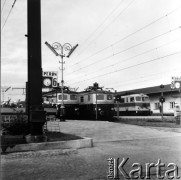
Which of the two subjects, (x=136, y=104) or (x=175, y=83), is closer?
(x=175, y=83)

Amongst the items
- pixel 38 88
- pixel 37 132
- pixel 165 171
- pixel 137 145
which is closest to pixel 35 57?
pixel 38 88

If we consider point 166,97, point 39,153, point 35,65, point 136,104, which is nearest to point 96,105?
point 136,104

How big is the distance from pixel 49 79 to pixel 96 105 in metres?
12.5

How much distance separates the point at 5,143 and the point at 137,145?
4.18 meters

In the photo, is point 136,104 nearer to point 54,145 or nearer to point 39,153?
point 54,145

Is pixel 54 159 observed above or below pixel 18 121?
below

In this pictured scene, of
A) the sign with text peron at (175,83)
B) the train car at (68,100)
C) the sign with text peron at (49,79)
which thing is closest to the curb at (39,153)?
the sign with text peron at (49,79)

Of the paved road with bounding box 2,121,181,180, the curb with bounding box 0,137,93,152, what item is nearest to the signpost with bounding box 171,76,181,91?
the paved road with bounding box 2,121,181,180

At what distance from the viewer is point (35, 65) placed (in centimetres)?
992

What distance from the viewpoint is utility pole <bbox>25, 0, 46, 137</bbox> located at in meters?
9.85

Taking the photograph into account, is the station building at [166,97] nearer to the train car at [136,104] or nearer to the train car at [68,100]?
the train car at [136,104]

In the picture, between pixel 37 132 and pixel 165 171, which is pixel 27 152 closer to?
pixel 37 132

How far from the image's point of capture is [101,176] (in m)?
6.44

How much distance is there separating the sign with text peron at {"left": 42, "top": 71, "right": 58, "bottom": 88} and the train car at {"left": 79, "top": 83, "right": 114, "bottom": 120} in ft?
37.6
